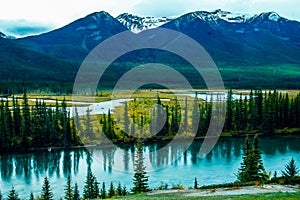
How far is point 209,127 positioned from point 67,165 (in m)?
A: 42.7

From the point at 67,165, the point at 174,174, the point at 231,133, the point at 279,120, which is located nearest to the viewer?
the point at 174,174

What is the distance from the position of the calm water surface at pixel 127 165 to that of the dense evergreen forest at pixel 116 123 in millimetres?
5762

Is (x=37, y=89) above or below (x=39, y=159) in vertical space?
above

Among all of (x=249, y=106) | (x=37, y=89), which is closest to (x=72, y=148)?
(x=249, y=106)

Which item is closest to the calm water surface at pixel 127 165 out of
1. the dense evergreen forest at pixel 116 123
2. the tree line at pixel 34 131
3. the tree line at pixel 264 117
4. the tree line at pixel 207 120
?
the tree line at pixel 34 131

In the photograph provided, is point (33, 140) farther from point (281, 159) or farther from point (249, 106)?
point (249, 106)

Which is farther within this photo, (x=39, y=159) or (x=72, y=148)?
(x=72, y=148)

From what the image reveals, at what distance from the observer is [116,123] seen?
96500mm

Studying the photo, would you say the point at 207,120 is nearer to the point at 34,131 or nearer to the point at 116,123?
the point at 116,123

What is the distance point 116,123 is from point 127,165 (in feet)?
101

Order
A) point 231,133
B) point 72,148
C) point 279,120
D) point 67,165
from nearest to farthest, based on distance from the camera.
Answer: point 67,165 < point 72,148 < point 231,133 < point 279,120

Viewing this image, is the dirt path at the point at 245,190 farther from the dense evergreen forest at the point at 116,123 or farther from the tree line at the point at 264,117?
the tree line at the point at 264,117

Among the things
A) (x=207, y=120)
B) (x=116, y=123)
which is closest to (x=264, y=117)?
(x=207, y=120)

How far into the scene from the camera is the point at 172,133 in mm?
93438
